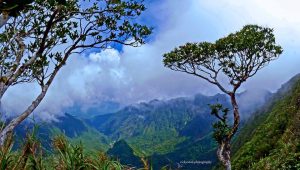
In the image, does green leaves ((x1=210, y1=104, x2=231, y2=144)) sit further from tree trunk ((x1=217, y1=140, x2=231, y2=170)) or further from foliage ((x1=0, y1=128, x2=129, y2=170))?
foliage ((x1=0, y1=128, x2=129, y2=170))

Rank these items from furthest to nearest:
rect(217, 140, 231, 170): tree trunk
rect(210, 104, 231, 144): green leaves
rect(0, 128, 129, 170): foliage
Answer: rect(210, 104, 231, 144): green leaves
rect(217, 140, 231, 170): tree trunk
rect(0, 128, 129, 170): foliage

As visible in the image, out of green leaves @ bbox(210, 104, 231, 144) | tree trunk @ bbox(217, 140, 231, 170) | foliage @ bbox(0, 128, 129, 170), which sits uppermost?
green leaves @ bbox(210, 104, 231, 144)

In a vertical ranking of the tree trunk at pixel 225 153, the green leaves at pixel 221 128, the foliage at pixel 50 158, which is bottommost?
the foliage at pixel 50 158

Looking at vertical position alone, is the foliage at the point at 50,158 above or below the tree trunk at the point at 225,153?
below

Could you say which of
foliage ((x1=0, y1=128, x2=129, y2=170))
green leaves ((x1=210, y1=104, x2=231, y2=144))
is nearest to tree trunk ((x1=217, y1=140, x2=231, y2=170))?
green leaves ((x1=210, y1=104, x2=231, y2=144))

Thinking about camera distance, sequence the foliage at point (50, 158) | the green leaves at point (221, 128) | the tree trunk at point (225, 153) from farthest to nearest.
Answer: the green leaves at point (221, 128) → the tree trunk at point (225, 153) → the foliage at point (50, 158)

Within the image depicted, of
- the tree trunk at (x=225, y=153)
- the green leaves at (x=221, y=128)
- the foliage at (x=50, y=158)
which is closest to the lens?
the foliage at (x=50, y=158)

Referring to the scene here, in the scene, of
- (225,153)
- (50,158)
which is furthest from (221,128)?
(50,158)

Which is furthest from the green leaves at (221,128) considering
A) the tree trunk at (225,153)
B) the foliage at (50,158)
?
the foliage at (50,158)

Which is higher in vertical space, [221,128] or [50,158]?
[221,128]

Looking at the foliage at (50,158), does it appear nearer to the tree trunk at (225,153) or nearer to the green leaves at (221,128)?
the green leaves at (221,128)

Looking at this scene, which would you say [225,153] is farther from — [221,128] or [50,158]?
[50,158]

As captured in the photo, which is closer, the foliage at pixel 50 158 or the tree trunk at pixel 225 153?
the foliage at pixel 50 158

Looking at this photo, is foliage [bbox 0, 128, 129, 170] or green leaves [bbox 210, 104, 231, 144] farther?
green leaves [bbox 210, 104, 231, 144]
